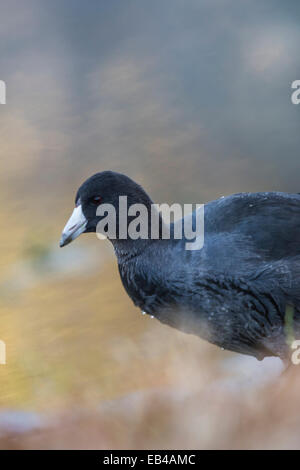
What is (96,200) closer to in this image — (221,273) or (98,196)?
(98,196)

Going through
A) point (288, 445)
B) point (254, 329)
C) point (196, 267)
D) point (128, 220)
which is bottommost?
point (288, 445)

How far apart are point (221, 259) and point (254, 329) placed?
0.52 ft

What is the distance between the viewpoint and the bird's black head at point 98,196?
4.67 feet

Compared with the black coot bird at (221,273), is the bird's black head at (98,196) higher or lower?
higher

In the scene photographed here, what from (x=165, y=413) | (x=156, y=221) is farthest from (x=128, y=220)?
(x=165, y=413)

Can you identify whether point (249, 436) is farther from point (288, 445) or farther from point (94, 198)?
point (94, 198)

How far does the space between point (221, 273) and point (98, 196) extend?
0.29 metres

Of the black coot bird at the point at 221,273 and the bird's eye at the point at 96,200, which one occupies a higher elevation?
the bird's eye at the point at 96,200

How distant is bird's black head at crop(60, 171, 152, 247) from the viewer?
1424mm

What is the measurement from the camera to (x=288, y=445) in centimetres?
91

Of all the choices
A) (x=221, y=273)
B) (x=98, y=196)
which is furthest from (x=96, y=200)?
(x=221, y=273)

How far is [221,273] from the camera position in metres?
1.41

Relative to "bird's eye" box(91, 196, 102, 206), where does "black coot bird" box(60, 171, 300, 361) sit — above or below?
below

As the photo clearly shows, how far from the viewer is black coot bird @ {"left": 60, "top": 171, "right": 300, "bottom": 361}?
1.41 metres
